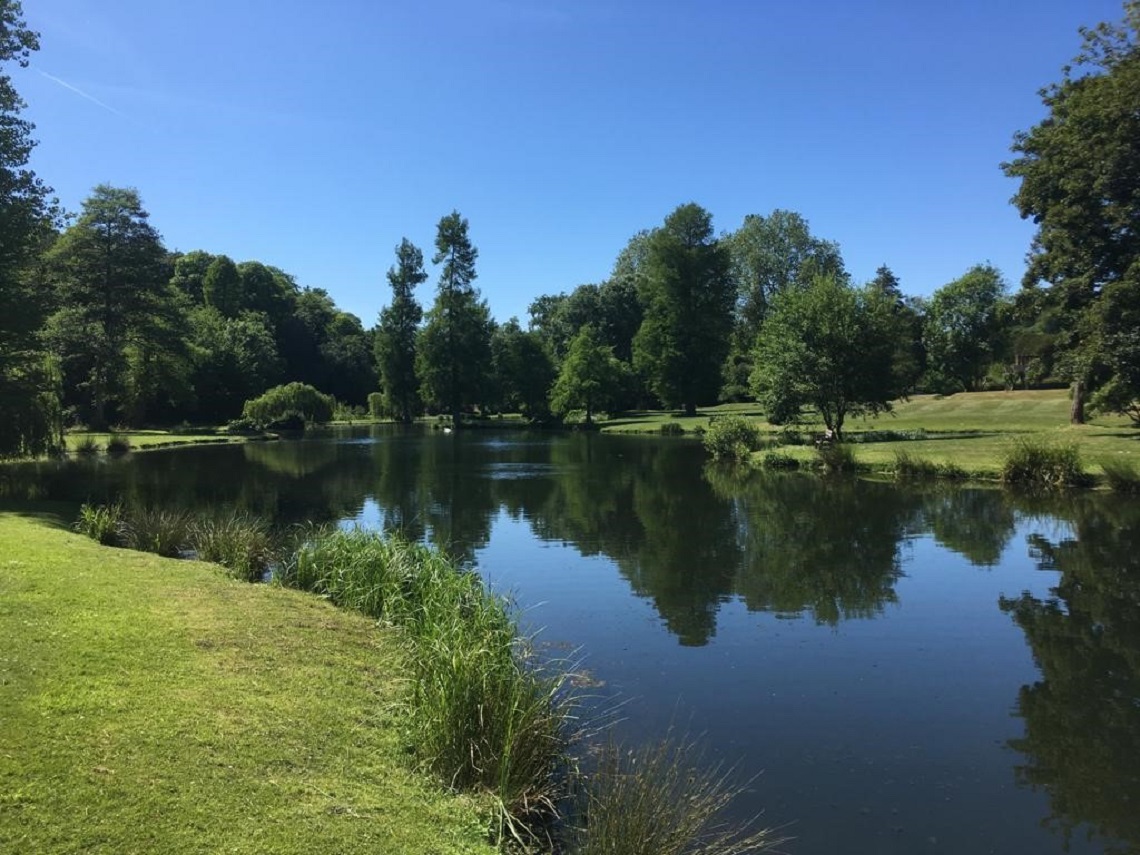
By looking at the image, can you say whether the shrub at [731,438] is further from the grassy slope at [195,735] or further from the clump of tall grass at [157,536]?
the grassy slope at [195,735]

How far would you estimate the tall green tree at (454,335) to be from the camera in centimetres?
7588

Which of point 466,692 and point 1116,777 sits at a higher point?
point 466,692

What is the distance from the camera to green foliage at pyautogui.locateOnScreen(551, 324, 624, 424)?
222 ft

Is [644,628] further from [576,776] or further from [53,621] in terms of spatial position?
[53,621]

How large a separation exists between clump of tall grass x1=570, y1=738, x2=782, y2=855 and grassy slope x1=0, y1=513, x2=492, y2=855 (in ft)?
2.63

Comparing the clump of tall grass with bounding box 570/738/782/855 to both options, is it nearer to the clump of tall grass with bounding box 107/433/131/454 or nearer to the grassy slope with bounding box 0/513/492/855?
the grassy slope with bounding box 0/513/492/855

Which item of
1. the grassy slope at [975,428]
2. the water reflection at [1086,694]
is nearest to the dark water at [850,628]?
the water reflection at [1086,694]

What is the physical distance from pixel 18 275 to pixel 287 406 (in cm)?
4553

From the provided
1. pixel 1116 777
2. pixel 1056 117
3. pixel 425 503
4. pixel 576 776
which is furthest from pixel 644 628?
pixel 1056 117

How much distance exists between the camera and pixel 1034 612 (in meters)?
11.8

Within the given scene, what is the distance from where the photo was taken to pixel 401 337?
84312 millimetres

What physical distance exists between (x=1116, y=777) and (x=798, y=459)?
87.1 feet

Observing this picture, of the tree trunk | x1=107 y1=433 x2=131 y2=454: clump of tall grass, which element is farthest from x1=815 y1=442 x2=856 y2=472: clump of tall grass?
x1=107 y1=433 x2=131 y2=454: clump of tall grass

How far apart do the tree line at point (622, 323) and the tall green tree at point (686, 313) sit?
21cm
